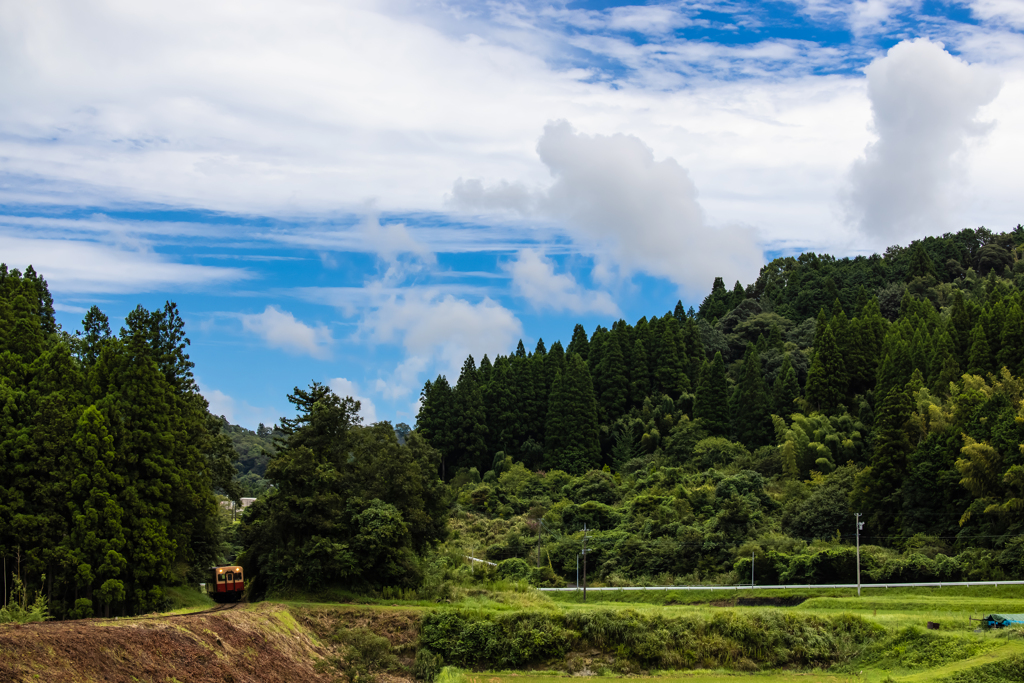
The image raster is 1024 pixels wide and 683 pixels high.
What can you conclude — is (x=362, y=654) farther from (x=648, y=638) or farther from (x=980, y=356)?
(x=980, y=356)

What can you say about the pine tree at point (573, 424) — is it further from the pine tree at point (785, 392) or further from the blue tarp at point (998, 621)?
the blue tarp at point (998, 621)

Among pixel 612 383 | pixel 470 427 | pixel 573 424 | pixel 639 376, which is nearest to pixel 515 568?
pixel 573 424

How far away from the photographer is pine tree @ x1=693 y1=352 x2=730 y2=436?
6938cm

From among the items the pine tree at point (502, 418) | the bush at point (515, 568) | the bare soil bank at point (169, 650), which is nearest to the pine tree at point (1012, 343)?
the bush at point (515, 568)

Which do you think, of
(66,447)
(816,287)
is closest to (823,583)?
(66,447)

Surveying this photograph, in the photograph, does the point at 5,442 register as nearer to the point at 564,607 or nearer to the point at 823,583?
the point at 564,607

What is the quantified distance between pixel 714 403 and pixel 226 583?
44974 millimetres

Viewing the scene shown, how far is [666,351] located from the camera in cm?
7819

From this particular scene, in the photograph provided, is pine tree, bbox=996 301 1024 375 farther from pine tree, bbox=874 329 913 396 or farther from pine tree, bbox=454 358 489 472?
pine tree, bbox=454 358 489 472

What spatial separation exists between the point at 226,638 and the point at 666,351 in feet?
195

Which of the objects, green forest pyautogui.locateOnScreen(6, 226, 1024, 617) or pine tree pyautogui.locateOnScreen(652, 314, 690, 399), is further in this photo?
pine tree pyautogui.locateOnScreen(652, 314, 690, 399)

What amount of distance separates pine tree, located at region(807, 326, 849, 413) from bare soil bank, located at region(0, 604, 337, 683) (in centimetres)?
5081

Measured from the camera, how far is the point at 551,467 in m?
69.4

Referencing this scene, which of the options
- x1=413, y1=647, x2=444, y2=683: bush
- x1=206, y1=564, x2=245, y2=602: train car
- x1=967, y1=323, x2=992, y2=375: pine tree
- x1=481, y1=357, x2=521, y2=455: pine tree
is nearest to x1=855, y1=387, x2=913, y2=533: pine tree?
x1=967, y1=323, x2=992, y2=375: pine tree
